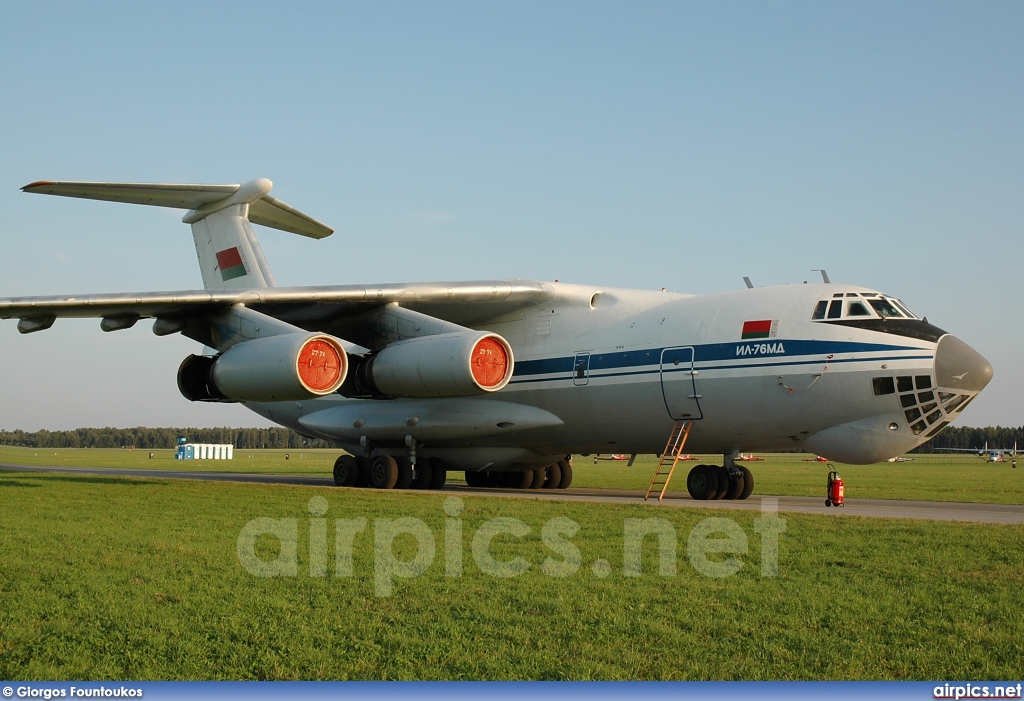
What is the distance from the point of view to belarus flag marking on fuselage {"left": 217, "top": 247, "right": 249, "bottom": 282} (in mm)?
18484

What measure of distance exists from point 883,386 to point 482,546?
7.03 m

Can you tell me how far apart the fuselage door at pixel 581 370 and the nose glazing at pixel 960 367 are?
5.20 meters

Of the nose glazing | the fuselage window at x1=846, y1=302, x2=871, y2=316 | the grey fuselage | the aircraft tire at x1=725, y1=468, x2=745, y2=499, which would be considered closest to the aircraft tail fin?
the grey fuselage

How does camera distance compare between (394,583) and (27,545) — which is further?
(27,545)

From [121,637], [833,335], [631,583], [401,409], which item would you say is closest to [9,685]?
[121,637]

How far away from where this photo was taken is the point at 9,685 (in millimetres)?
3996

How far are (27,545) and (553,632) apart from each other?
493cm

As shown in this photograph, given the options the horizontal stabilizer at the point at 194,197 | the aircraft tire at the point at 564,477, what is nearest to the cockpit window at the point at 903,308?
the aircraft tire at the point at 564,477

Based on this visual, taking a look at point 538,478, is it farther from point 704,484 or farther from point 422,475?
point 704,484

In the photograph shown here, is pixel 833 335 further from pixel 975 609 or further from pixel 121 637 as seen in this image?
pixel 121 637

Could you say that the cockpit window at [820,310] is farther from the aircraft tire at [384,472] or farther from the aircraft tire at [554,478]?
the aircraft tire at [384,472]

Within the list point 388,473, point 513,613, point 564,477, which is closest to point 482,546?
point 513,613

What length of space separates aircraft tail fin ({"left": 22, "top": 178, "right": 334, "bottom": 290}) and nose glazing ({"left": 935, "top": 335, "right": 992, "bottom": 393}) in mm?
11468

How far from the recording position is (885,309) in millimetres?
13086
